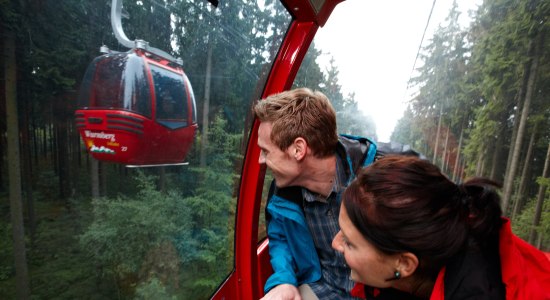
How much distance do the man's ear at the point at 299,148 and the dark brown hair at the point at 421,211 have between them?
77cm

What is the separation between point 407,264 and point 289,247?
45.7 inches

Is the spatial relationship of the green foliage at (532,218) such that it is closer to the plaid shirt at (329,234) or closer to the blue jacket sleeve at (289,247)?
the plaid shirt at (329,234)

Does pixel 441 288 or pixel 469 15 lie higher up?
pixel 469 15

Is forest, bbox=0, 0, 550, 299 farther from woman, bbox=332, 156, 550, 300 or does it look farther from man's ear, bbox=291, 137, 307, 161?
woman, bbox=332, 156, 550, 300

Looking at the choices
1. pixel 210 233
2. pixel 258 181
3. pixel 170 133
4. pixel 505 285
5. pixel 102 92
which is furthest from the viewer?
pixel 210 233

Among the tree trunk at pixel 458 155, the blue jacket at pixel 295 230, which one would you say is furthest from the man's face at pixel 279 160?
the tree trunk at pixel 458 155

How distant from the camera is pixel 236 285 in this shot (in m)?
2.71

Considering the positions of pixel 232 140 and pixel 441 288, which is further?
pixel 232 140

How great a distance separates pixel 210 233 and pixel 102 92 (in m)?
1.76

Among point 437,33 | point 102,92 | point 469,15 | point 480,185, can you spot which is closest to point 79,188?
point 102,92

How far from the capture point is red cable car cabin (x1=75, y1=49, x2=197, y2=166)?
1522mm

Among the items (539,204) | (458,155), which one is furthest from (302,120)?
(539,204)

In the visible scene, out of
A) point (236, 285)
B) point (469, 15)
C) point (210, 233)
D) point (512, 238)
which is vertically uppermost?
point (469, 15)

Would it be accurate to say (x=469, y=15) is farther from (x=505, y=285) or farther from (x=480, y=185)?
(x=505, y=285)
